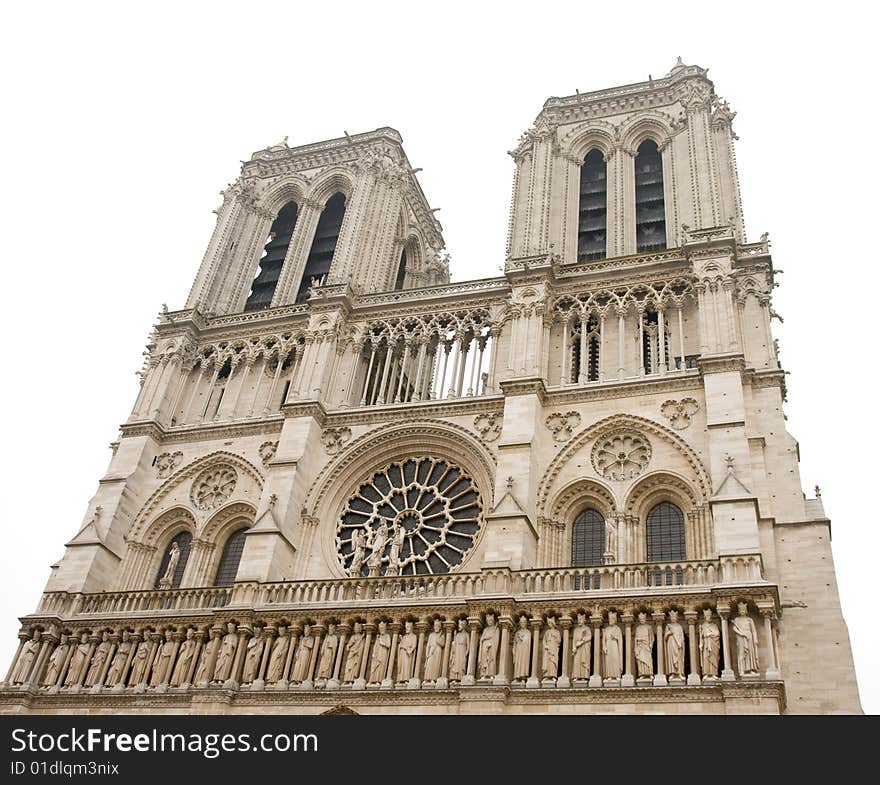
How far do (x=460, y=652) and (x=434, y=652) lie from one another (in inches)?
23.0

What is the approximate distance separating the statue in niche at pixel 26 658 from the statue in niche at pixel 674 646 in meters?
15.0

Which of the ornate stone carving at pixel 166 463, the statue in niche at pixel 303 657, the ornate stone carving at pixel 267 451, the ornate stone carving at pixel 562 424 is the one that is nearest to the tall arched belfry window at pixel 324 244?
the ornate stone carving at pixel 267 451

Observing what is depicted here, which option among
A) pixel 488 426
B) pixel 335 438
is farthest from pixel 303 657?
pixel 488 426

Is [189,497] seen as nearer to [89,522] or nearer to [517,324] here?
[89,522]

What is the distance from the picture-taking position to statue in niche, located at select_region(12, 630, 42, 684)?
2086cm

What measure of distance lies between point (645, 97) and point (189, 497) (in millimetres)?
19703

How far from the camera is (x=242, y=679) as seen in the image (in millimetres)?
19062

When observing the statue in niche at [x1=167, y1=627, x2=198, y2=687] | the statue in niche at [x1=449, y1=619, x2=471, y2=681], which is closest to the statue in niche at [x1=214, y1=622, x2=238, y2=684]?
the statue in niche at [x1=167, y1=627, x2=198, y2=687]

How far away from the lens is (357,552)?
21.5 metres

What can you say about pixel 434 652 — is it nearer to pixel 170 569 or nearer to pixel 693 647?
pixel 693 647

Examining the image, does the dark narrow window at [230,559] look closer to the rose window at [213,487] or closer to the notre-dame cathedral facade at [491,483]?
the notre-dame cathedral facade at [491,483]

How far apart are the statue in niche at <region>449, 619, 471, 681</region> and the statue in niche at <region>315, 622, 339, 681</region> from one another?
274 cm

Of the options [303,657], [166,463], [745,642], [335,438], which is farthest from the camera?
[166,463]
